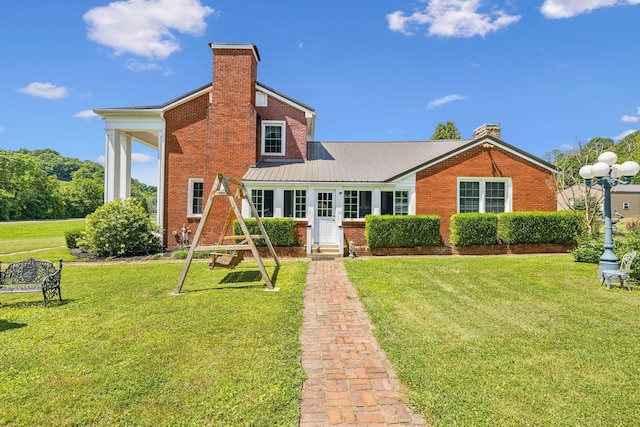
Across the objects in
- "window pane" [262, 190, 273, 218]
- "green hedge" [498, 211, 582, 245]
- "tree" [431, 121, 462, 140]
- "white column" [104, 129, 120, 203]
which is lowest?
"green hedge" [498, 211, 582, 245]

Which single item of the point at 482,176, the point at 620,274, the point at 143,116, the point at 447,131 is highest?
the point at 447,131

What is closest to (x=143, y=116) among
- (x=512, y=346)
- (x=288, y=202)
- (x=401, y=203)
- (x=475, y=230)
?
(x=288, y=202)

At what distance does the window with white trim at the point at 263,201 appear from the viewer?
14.5 metres

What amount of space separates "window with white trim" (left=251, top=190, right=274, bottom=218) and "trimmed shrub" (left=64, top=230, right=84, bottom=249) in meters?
8.59

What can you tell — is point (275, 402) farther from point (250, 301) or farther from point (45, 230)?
point (45, 230)

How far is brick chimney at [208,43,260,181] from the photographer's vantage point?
1520 cm

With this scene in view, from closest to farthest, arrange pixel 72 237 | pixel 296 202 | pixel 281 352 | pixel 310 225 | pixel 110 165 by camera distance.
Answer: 1. pixel 281 352
2. pixel 310 225
3. pixel 296 202
4. pixel 72 237
5. pixel 110 165

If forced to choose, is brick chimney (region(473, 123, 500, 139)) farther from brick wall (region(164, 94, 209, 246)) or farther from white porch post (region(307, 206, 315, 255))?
brick wall (region(164, 94, 209, 246))

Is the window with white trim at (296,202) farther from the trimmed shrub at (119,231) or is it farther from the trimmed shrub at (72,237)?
the trimmed shrub at (72,237)

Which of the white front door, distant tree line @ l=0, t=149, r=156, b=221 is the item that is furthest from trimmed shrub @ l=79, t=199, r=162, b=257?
distant tree line @ l=0, t=149, r=156, b=221

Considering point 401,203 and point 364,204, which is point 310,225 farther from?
point 401,203

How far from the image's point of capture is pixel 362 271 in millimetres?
9703

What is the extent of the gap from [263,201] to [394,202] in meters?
6.03

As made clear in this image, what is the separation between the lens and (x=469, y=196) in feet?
46.7
